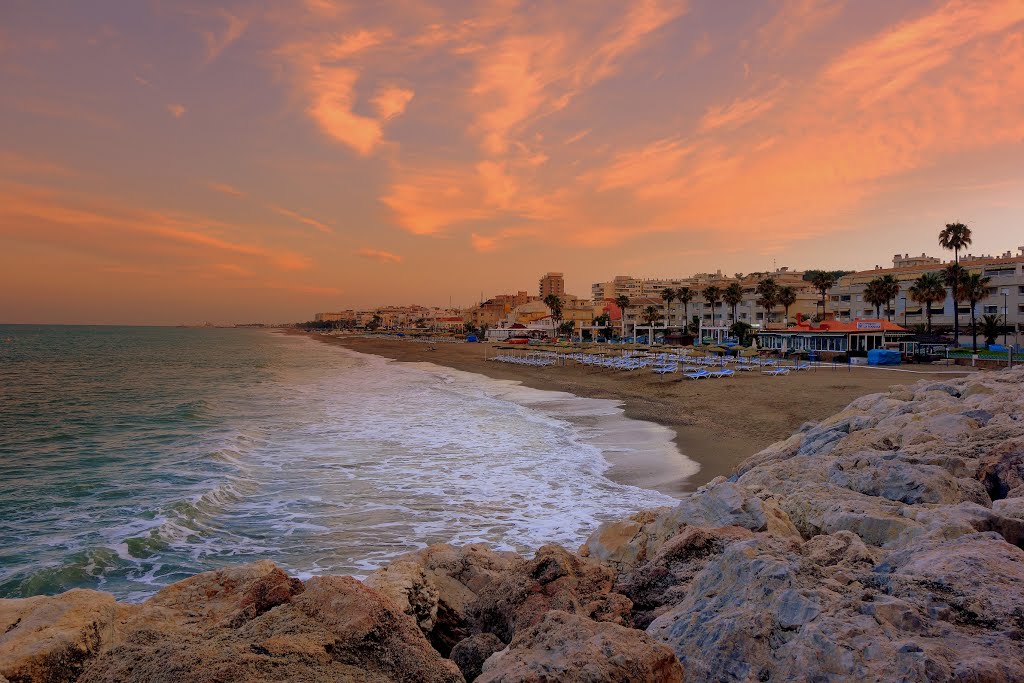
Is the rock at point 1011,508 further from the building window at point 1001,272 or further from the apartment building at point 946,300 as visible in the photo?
the building window at point 1001,272

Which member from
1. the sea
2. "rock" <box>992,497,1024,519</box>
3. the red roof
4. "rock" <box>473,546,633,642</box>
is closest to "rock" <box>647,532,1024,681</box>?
"rock" <box>473,546,633,642</box>

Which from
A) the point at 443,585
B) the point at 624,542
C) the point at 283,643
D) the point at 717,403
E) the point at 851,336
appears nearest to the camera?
the point at 283,643

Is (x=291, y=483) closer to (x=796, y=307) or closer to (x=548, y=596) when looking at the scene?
(x=548, y=596)

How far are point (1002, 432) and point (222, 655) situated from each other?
1020cm

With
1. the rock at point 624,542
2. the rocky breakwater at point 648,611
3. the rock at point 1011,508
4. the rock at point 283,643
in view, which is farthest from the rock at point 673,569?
the rock at point 1011,508

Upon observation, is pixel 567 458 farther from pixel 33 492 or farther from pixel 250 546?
pixel 33 492

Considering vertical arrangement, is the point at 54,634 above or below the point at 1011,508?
below

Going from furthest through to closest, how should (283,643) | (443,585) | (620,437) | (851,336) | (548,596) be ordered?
(851,336) → (620,437) → (443,585) → (548,596) → (283,643)

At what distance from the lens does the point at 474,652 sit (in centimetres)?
431

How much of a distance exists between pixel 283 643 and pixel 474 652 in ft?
5.27

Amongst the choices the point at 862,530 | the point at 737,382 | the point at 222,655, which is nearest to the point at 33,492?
the point at 222,655

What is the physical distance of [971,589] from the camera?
381 centimetres

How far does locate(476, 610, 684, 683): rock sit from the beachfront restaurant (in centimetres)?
4745

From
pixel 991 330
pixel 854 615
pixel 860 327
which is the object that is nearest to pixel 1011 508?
pixel 854 615
